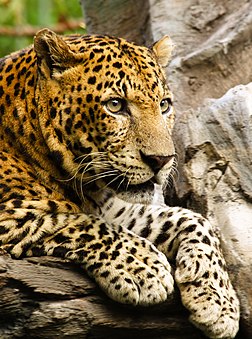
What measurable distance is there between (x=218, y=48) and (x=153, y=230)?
3.22 metres

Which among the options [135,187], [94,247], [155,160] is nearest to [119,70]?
[155,160]

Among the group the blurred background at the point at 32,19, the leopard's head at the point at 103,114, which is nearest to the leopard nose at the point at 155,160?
the leopard's head at the point at 103,114

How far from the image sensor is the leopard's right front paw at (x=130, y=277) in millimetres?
6168

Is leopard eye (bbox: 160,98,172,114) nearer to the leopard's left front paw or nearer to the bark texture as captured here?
the bark texture

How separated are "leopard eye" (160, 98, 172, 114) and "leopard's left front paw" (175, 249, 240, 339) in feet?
4.15

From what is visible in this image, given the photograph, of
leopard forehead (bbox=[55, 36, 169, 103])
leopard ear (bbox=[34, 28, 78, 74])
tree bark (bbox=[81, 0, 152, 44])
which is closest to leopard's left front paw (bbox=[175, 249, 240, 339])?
leopard forehead (bbox=[55, 36, 169, 103])

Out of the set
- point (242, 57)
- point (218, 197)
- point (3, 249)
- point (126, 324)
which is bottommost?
point (126, 324)

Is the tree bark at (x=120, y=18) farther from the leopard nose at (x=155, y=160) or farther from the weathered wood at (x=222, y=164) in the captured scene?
the leopard nose at (x=155, y=160)

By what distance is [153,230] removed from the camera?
726cm

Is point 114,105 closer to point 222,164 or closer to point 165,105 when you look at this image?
point 165,105

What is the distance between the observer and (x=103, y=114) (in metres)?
6.76

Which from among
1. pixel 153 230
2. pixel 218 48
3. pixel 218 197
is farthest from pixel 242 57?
pixel 153 230

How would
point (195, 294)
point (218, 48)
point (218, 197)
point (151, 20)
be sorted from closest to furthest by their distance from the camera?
1. point (195, 294)
2. point (218, 197)
3. point (218, 48)
4. point (151, 20)

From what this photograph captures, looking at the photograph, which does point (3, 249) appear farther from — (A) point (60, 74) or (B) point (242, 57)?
(B) point (242, 57)
